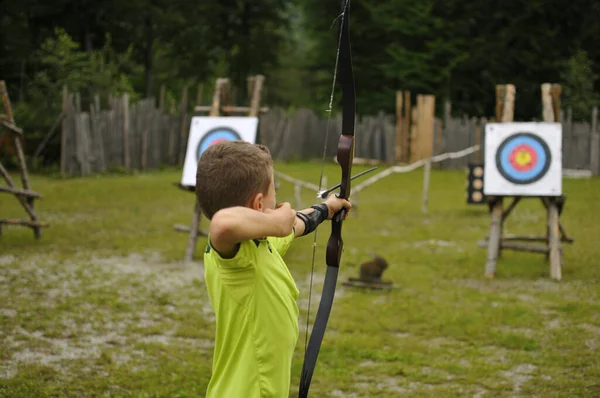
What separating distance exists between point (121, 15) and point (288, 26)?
267 inches

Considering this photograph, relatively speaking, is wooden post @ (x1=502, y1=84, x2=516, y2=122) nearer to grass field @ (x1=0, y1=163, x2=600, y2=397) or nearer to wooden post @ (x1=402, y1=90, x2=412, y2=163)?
grass field @ (x1=0, y1=163, x2=600, y2=397)

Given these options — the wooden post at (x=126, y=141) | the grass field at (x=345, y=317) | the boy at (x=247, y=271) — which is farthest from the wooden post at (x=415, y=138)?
the boy at (x=247, y=271)

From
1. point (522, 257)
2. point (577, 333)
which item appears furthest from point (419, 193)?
point (577, 333)

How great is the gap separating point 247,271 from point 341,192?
557 mm

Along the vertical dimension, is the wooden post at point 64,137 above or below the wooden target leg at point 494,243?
above

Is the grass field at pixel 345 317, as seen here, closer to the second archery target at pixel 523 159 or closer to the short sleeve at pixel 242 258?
the second archery target at pixel 523 159

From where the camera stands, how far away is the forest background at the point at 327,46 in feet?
68.1

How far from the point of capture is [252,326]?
6.98 feet

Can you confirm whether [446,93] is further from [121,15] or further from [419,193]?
[419,193]

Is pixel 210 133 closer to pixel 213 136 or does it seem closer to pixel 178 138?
pixel 213 136

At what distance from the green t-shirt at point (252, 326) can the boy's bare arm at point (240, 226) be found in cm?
8

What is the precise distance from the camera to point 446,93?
2619cm

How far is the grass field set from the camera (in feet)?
13.2

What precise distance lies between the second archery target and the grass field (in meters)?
0.76
